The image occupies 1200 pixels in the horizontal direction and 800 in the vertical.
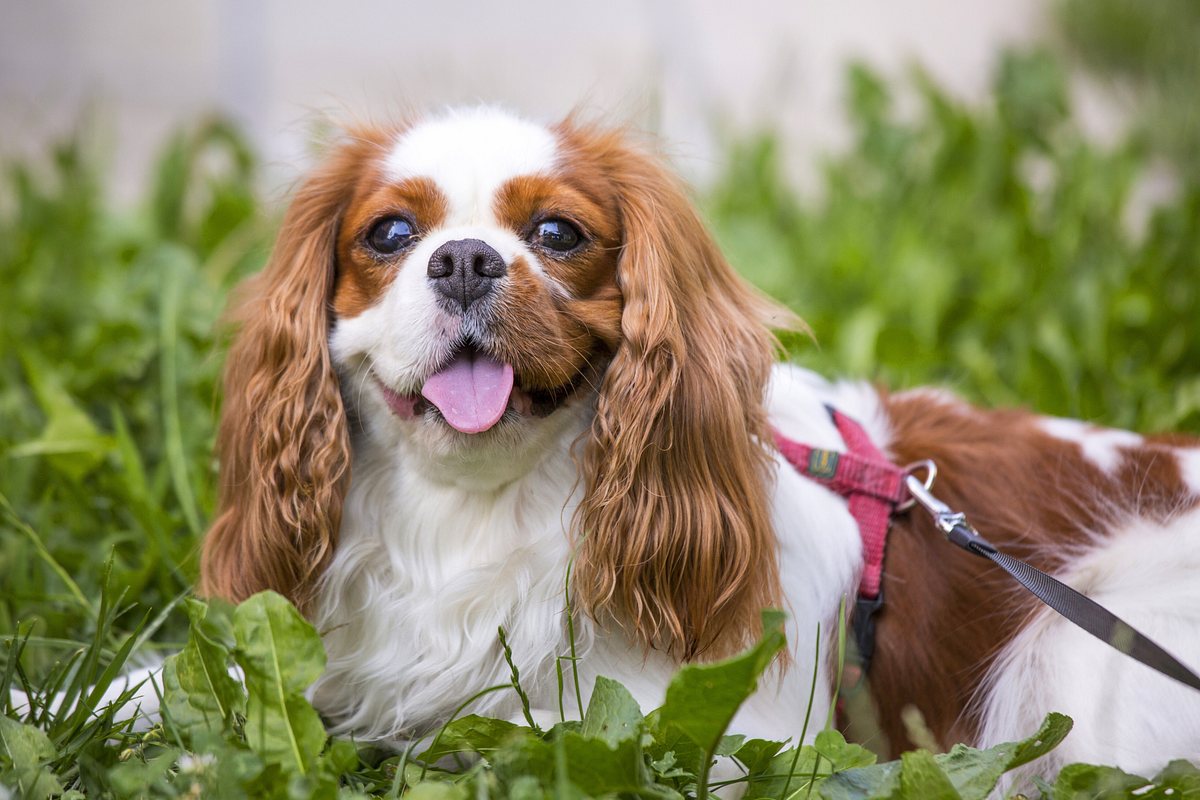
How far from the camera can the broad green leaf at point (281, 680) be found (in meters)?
1.91

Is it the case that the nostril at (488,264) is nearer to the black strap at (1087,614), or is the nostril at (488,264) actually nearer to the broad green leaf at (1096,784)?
the black strap at (1087,614)

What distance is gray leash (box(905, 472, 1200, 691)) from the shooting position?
6.82 ft

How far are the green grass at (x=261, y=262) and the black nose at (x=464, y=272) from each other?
2.01 feet

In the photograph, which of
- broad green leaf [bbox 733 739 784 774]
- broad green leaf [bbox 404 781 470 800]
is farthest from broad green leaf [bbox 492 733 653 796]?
broad green leaf [bbox 733 739 784 774]

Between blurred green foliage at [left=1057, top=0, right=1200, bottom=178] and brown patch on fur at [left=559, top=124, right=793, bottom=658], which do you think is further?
blurred green foliage at [left=1057, top=0, right=1200, bottom=178]

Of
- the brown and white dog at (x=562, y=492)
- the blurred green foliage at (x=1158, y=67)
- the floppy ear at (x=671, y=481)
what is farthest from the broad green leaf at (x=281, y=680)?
the blurred green foliage at (x=1158, y=67)

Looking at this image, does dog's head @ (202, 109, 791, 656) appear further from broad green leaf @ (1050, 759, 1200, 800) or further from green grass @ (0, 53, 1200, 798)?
broad green leaf @ (1050, 759, 1200, 800)

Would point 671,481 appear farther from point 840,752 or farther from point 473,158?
point 473,158

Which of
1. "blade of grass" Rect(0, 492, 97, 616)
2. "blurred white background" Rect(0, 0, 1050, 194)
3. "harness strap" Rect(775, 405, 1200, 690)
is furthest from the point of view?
"blurred white background" Rect(0, 0, 1050, 194)

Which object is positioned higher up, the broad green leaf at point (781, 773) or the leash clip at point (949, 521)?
the leash clip at point (949, 521)

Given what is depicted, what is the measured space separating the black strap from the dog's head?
40 cm

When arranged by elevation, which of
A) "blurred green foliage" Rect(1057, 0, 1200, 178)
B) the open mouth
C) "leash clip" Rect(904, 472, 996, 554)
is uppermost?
"blurred green foliage" Rect(1057, 0, 1200, 178)

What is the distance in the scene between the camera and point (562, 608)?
2270 millimetres

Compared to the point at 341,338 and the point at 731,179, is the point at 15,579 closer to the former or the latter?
the point at 341,338
